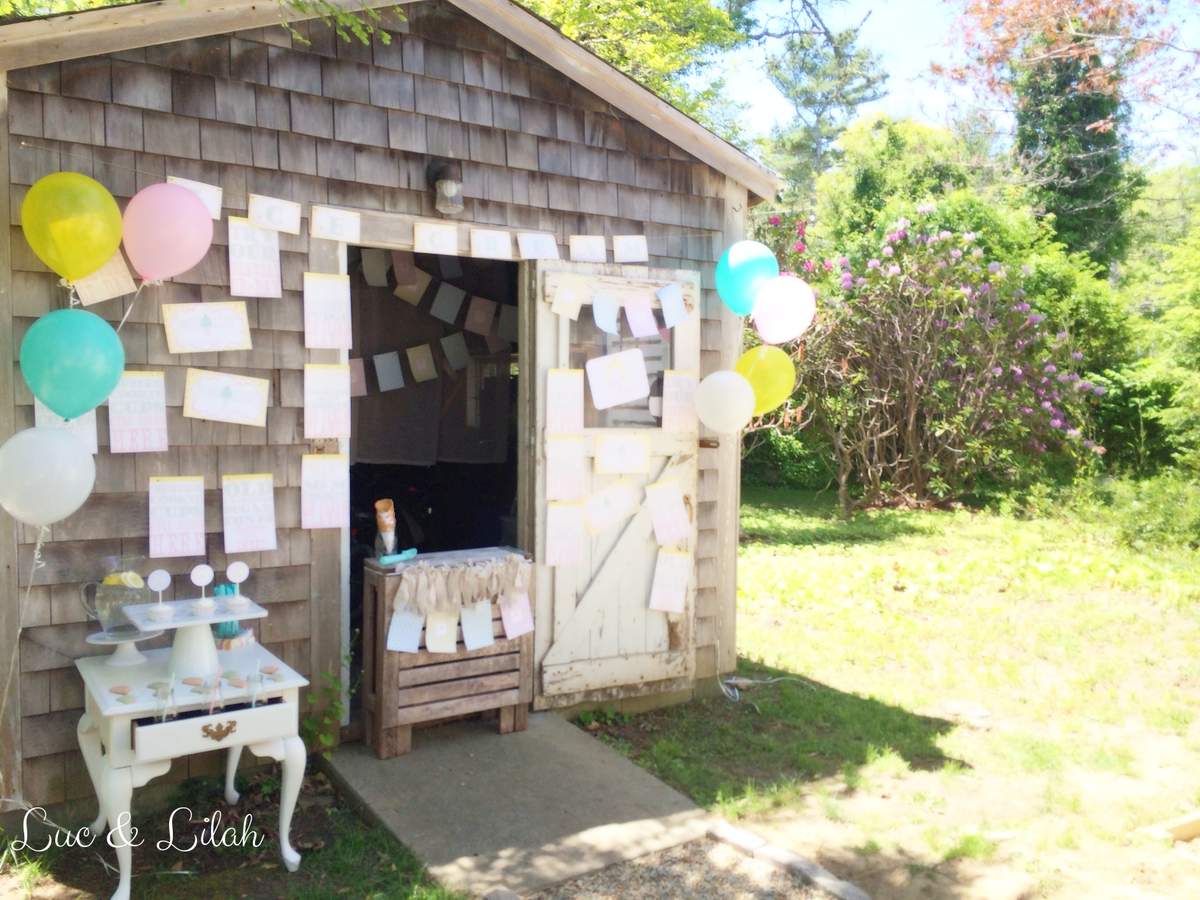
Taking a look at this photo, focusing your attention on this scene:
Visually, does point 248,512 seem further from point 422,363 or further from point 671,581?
point 422,363

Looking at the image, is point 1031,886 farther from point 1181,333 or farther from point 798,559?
point 1181,333

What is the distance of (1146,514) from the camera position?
28.7 ft

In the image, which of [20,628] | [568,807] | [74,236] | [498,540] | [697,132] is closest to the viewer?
[74,236]

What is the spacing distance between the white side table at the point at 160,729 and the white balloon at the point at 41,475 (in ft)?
2.01

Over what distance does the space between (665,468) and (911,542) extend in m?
5.41

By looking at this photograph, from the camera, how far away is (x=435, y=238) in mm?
4090

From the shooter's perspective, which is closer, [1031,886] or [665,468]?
[1031,886]

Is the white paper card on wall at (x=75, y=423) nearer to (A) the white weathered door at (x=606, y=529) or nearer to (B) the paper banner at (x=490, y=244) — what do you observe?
(B) the paper banner at (x=490, y=244)

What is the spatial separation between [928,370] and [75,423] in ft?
32.1

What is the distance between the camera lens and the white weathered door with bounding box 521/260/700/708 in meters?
4.41

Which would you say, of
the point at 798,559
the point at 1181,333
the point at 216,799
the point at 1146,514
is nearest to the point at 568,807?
the point at 216,799

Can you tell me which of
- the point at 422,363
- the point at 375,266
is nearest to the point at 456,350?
the point at 422,363

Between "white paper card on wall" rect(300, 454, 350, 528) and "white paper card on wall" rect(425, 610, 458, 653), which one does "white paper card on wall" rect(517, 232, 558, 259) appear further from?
"white paper card on wall" rect(425, 610, 458, 653)

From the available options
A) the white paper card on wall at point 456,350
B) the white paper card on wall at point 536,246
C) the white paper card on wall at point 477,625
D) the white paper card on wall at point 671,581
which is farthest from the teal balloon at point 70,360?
the white paper card on wall at point 456,350
